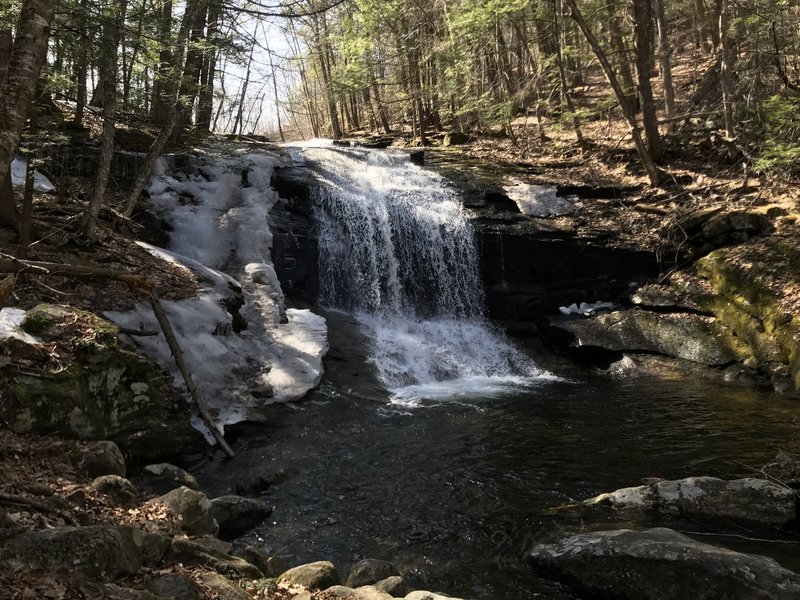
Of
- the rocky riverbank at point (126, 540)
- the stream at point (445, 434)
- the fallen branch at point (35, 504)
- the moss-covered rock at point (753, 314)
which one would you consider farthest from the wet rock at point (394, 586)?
the moss-covered rock at point (753, 314)

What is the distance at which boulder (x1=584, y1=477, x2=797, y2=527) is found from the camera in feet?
18.0

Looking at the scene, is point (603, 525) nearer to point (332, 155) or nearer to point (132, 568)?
point (132, 568)

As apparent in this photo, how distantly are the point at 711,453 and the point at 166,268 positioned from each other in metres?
9.07

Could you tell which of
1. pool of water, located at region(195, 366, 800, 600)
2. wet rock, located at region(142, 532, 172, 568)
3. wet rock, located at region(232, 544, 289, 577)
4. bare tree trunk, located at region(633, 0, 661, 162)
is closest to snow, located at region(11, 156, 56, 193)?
pool of water, located at region(195, 366, 800, 600)

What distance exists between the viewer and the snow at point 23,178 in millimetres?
10742

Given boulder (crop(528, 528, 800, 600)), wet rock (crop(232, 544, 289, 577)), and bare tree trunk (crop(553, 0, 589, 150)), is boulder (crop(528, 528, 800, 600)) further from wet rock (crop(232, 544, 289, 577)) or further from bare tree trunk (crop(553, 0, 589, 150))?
bare tree trunk (crop(553, 0, 589, 150))

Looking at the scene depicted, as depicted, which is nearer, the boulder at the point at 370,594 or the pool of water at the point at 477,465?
the boulder at the point at 370,594

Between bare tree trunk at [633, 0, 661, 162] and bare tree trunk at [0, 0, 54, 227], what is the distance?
1515 centimetres

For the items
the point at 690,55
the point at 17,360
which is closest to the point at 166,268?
the point at 17,360

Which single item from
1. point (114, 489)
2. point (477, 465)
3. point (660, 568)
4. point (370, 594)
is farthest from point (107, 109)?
point (660, 568)

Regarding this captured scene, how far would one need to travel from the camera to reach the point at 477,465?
7406mm

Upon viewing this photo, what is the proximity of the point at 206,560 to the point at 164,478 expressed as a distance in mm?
2683

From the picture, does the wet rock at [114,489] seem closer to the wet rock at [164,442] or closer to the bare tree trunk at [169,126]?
the wet rock at [164,442]

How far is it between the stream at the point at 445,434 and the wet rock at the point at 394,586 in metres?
0.46
